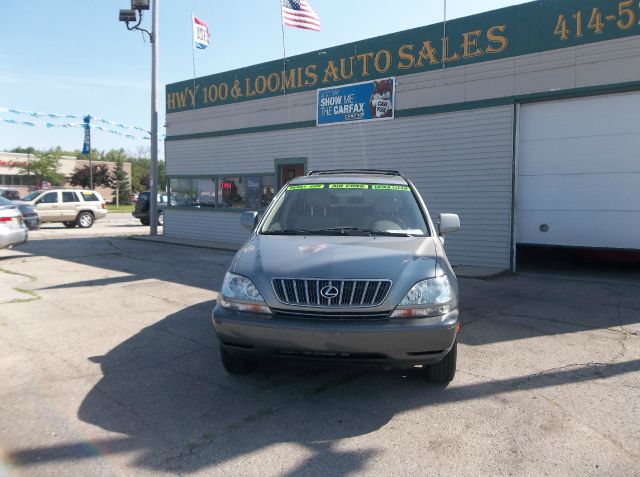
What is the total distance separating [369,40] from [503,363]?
9796mm

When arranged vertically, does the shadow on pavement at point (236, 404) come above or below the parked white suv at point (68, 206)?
below

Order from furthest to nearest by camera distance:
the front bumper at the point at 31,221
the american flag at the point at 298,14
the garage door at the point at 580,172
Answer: the front bumper at the point at 31,221, the american flag at the point at 298,14, the garage door at the point at 580,172

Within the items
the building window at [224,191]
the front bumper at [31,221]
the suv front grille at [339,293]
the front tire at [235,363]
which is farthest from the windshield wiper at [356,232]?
the front bumper at [31,221]

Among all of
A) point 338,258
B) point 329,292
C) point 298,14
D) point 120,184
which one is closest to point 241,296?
point 329,292

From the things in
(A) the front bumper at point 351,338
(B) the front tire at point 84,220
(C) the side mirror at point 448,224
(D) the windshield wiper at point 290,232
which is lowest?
(A) the front bumper at point 351,338

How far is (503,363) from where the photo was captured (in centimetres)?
489

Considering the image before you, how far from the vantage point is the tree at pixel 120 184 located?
208 ft

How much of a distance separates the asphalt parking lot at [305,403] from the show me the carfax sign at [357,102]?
6.85 m

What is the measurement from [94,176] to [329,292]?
63760mm

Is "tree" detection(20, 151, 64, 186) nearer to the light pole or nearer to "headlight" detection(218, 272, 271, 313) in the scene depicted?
the light pole

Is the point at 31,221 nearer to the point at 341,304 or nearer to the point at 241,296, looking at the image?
the point at 241,296

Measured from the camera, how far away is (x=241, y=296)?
389 centimetres

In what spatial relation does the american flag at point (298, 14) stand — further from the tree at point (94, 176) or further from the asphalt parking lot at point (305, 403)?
the tree at point (94, 176)

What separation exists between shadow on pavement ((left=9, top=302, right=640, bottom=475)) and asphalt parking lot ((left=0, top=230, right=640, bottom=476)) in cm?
2
